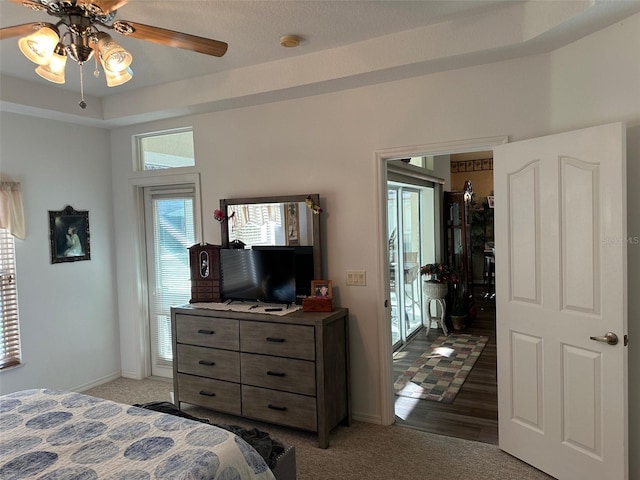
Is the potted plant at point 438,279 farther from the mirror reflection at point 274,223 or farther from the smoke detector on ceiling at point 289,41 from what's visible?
the smoke detector on ceiling at point 289,41

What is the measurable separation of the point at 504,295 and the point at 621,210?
85cm

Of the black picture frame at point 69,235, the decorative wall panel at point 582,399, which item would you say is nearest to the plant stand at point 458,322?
the decorative wall panel at point 582,399

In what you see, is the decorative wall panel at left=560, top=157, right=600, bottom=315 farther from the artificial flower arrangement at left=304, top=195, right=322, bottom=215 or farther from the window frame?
the window frame

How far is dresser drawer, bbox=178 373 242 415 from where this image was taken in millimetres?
3395

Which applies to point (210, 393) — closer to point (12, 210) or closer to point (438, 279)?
point (12, 210)

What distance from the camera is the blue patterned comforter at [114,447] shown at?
63.2 inches

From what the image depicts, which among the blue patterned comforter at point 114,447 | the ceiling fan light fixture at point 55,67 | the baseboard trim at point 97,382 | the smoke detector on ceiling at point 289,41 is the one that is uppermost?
the smoke detector on ceiling at point 289,41

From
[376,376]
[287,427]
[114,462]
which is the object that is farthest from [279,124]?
[114,462]

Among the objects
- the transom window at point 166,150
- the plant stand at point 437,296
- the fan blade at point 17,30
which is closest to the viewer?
the fan blade at point 17,30

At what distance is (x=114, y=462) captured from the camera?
1653 millimetres

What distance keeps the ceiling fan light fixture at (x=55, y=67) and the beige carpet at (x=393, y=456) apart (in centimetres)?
249

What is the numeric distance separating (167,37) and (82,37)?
0.32 m

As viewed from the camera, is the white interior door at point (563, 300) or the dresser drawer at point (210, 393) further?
the dresser drawer at point (210, 393)

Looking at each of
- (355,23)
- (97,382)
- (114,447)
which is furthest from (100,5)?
(97,382)
